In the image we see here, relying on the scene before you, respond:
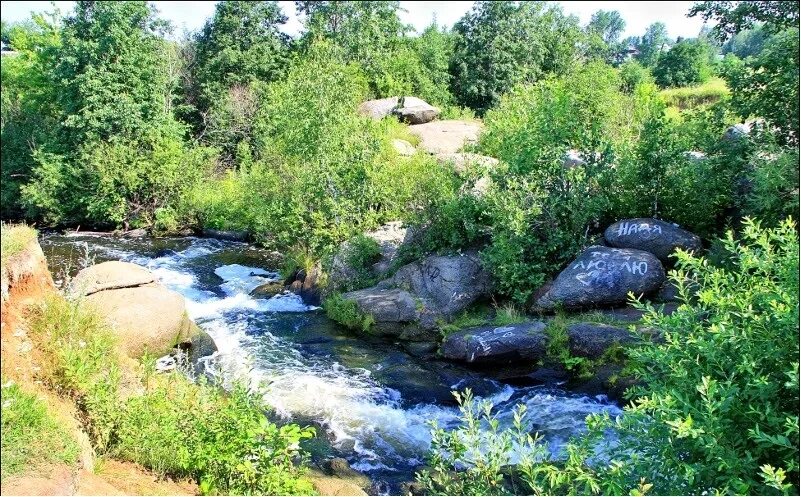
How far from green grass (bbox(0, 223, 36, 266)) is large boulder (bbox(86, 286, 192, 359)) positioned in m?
4.50

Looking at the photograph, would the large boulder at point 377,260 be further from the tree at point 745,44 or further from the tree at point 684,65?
the tree at point 684,65

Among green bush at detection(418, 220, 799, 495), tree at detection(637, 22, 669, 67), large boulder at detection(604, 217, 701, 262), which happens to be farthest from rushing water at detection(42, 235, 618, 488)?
tree at detection(637, 22, 669, 67)

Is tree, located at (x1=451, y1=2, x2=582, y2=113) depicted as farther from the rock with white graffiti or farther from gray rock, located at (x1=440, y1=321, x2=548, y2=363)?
gray rock, located at (x1=440, y1=321, x2=548, y2=363)

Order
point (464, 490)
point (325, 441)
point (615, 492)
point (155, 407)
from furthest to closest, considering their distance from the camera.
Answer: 1. point (325, 441)
2. point (155, 407)
3. point (464, 490)
4. point (615, 492)

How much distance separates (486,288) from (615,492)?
9.82 m

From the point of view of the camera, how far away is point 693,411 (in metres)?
4.70

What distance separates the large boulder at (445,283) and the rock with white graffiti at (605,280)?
1.70 meters

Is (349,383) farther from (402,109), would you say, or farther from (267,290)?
(402,109)

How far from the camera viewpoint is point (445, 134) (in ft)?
90.2

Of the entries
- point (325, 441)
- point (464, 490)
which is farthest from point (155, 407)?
point (464, 490)

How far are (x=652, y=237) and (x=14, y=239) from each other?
38.0 ft

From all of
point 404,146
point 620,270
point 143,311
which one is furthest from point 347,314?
point 404,146

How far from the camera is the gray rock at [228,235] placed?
81.3 ft

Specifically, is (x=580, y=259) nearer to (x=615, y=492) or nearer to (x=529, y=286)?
(x=529, y=286)
